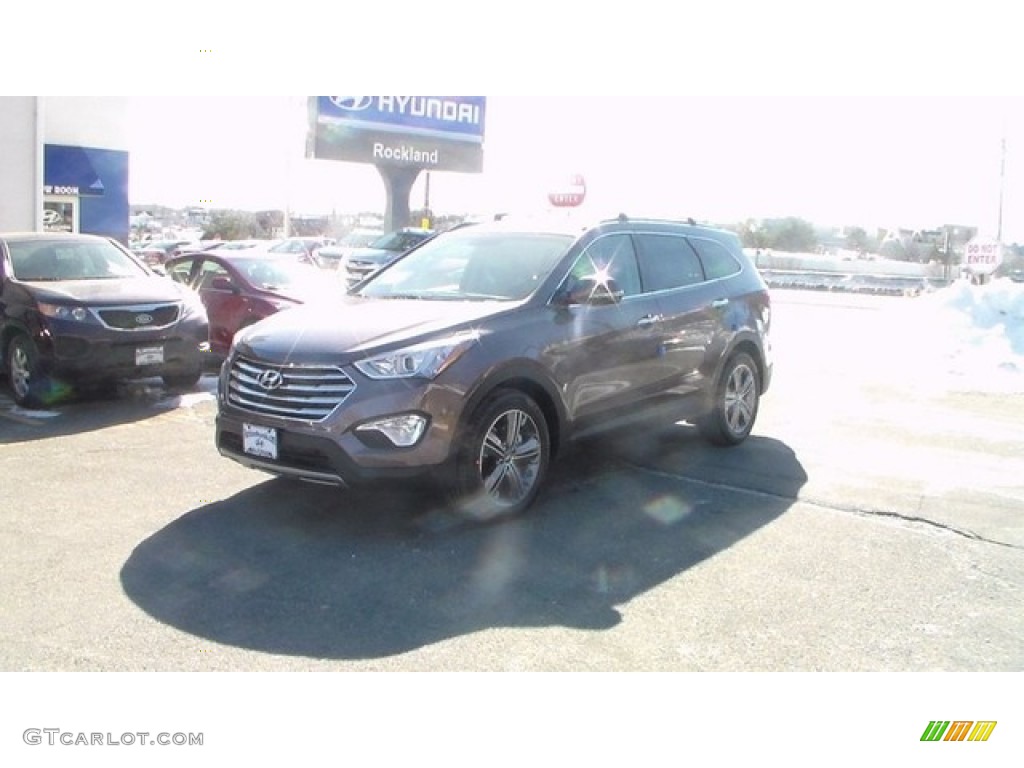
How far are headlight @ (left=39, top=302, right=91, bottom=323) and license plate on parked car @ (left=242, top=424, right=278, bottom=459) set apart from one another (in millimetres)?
4063

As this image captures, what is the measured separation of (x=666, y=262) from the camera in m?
6.91

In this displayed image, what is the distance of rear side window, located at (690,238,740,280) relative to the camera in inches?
290

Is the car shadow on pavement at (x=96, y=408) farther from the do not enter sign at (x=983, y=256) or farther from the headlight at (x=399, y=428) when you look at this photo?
the do not enter sign at (x=983, y=256)

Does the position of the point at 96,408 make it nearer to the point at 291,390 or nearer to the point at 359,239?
the point at 291,390

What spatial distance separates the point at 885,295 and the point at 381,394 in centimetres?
3230

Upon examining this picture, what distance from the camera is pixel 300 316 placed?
5.68m

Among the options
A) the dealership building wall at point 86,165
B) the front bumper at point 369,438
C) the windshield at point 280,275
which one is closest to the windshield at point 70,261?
the windshield at point 280,275

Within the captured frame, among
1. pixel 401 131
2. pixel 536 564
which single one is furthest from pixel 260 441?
pixel 401 131

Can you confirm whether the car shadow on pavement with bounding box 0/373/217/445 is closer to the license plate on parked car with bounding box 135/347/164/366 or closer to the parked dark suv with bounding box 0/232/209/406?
the parked dark suv with bounding box 0/232/209/406

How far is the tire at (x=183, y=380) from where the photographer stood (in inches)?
369

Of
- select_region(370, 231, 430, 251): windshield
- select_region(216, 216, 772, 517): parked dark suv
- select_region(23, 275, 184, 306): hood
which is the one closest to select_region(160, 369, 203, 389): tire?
select_region(23, 275, 184, 306): hood

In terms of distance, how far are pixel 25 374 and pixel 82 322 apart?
77cm

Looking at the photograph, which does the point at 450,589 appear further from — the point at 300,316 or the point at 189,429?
the point at 189,429

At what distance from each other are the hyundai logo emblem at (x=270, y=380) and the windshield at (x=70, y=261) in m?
5.09
